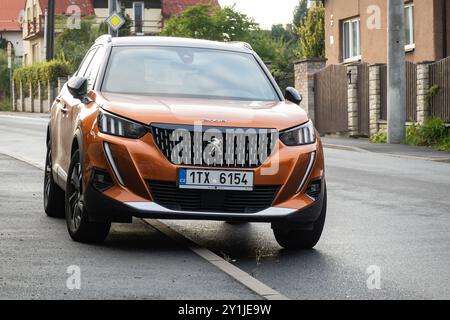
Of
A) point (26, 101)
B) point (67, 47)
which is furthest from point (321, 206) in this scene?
point (67, 47)

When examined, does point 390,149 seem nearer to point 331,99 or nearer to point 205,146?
point 331,99

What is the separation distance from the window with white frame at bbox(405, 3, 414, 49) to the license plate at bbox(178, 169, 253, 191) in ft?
76.2

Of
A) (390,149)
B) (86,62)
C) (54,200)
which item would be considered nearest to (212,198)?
(54,200)

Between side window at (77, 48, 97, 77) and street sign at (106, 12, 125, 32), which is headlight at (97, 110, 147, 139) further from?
street sign at (106, 12, 125, 32)

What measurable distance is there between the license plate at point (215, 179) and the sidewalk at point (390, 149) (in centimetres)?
1276

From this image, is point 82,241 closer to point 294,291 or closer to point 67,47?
point 294,291

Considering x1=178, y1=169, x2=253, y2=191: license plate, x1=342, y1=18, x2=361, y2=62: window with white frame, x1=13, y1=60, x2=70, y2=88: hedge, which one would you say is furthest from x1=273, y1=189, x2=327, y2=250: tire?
x1=13, y1=60, x2=70, y2=88: hedge

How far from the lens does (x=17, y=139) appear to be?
27312 mm

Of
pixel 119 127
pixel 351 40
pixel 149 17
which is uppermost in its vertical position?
pixel 149 17

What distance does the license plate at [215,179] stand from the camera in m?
8.45

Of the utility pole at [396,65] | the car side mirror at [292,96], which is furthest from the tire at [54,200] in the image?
the utility pole at [396,65]

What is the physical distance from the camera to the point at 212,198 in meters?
8.54

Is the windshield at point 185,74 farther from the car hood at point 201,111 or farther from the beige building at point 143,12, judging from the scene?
the beige building at point 143,12

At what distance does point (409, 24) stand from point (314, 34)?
27.5m
